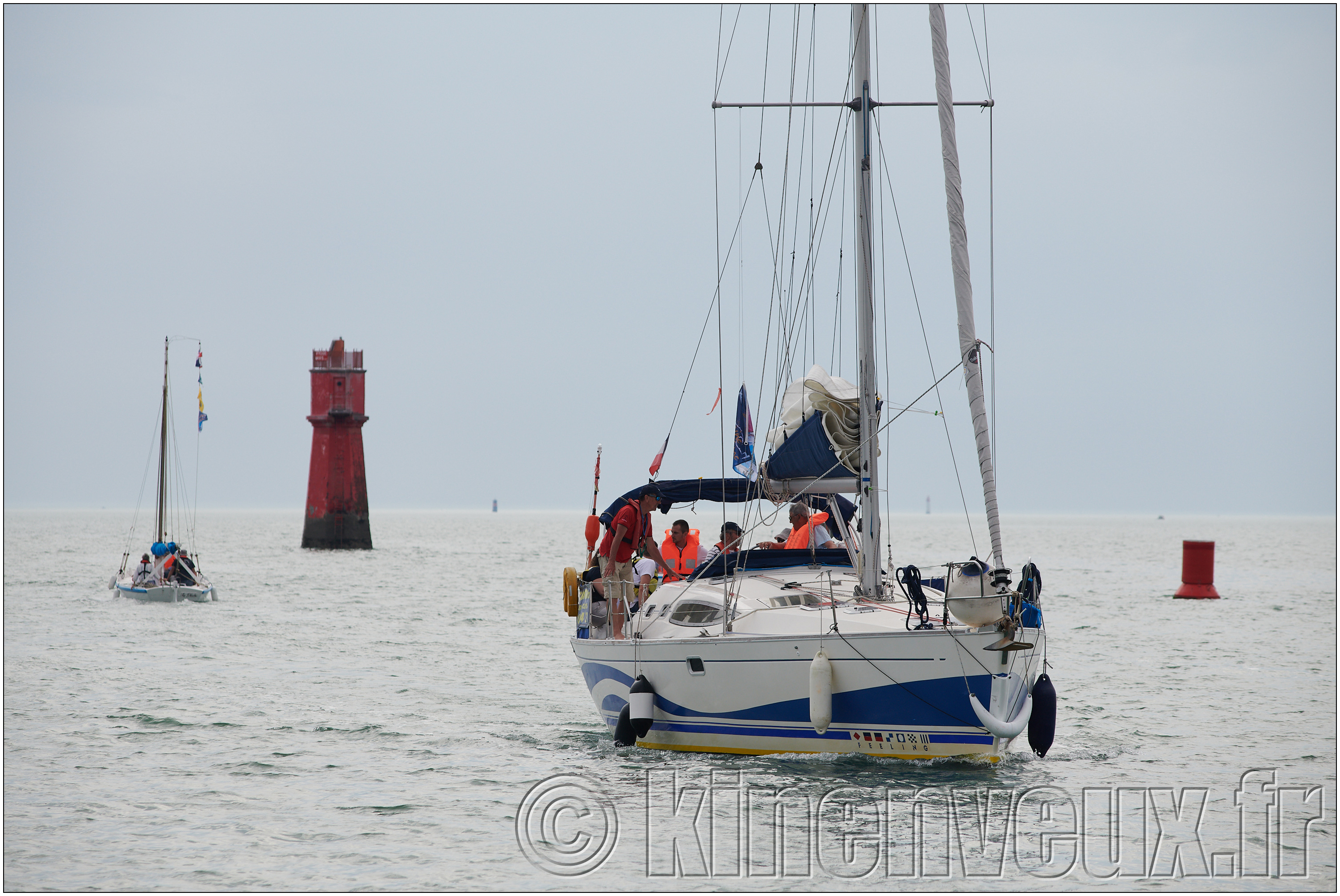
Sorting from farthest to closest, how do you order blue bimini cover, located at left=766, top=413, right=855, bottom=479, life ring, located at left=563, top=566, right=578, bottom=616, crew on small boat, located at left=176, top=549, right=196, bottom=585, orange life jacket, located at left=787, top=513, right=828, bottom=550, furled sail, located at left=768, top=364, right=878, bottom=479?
1. crew on small boat, located at left=176, top=549, right=196, bottom=585
2. life ring, located at left=563, top=566, right=578, bottom=616
3. orange life jacket, located at left=787, top=513, right=828, bottom=550
4. blue bimini cover, located at left=766, top=413, right=855, bottom=479
5. furled sail, located at left=768, top=364, right=878, bottom=479

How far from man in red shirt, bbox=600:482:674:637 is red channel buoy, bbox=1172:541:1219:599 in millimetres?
32495

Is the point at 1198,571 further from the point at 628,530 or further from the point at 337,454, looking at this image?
the point at 337,454

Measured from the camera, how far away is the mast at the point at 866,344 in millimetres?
14711

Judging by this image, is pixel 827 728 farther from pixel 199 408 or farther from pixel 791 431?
pixel 199 408

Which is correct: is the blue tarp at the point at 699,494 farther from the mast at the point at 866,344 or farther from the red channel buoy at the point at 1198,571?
the red channel buoy at the point at 1198,571

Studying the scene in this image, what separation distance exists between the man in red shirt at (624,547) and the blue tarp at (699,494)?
14 cm

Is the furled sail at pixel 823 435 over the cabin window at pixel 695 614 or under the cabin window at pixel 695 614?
over

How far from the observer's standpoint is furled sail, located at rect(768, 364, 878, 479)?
15.4m

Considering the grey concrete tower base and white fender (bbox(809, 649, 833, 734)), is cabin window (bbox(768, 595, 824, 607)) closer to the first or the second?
white fender (bbox(809, 649, 833, 734))

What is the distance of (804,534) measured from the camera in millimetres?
17297

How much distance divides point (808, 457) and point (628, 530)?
262 centimetres

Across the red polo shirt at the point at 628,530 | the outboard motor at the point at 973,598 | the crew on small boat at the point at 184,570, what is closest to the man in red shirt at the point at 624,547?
the red polo shirt at the point at 628,530

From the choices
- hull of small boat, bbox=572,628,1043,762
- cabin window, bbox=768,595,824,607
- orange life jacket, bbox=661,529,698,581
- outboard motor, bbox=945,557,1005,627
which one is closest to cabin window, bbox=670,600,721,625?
hull of small boat, bbox=572,628,1043,762

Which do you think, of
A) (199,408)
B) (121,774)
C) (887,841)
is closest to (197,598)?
(199,408)
